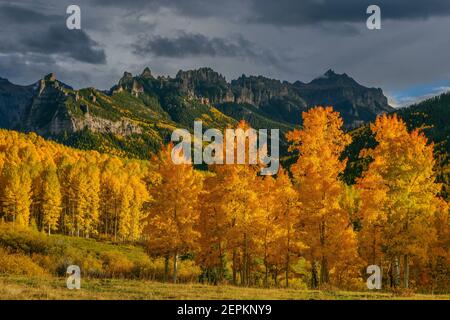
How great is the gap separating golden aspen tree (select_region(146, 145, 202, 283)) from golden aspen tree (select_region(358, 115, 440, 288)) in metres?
13.4

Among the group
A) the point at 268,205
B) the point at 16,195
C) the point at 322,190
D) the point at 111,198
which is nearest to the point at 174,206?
the point at 268,205

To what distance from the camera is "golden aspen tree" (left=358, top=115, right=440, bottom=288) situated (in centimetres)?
3203

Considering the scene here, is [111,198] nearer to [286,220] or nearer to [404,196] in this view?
[286,220]

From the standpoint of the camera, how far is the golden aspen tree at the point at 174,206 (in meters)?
37.2

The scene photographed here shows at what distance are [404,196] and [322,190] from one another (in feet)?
18.2

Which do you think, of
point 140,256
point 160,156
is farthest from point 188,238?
point 140,256

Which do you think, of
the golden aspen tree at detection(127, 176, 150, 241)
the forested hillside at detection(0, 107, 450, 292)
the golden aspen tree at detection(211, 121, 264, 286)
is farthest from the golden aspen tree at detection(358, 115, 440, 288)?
the golden aspen tree at detection(127, 176, 150, 241)

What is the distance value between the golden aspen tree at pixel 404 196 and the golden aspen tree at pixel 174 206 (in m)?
13.4

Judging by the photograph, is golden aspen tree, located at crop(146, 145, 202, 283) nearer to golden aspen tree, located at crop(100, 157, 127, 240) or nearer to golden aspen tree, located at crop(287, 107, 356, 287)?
golden aspen tree, located at crop(287, 107, 356, 287)

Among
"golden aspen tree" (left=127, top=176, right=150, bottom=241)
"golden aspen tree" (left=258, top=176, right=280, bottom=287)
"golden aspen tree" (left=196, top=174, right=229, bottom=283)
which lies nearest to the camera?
"golden aspen tree" (left=196, top=174, right=229, bottom=283)

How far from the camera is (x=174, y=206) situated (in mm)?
37281

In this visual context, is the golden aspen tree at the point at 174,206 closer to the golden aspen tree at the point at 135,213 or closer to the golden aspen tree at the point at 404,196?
the golden aspen tree at the point at 404,196
